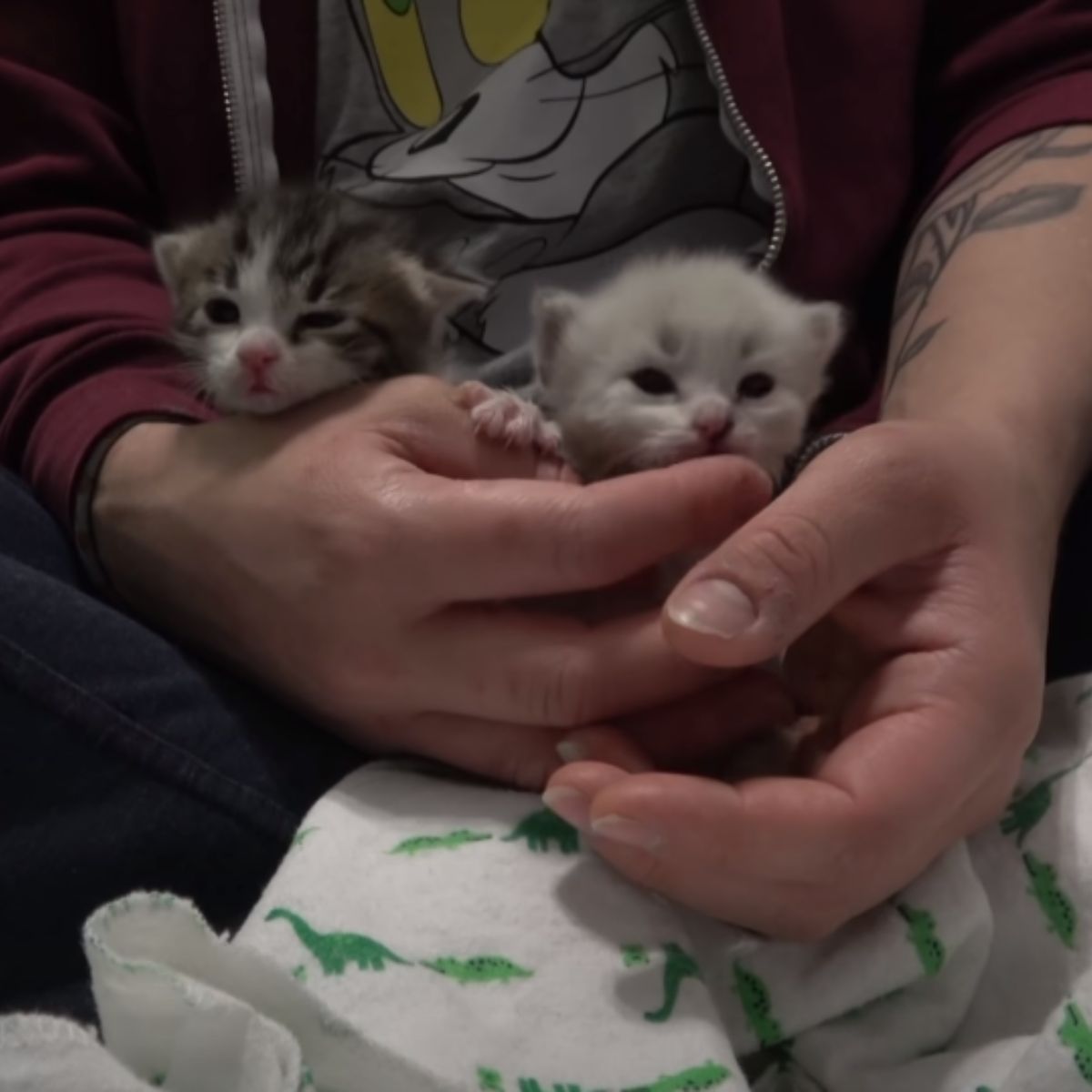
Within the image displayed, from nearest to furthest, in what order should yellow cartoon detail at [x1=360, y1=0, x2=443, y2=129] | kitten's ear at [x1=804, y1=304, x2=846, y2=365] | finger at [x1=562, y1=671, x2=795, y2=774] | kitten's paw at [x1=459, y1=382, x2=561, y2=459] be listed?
1. finger at [x1=562, y1=671, x2=795, y2=774]
2. kitten's paw at [x1=459, y1=382, x2=561, y2=459]
3. kitten's ear at [x1=804, y1=304, x2=846, y2=365]
4. yellow cartoon detail at [x1=360, y1=0, x2=443, y2=129]

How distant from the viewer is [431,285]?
1016 mm

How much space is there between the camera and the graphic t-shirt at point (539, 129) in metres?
1.04

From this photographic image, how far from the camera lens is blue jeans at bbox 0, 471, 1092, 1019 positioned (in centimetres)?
63

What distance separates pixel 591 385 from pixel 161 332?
358 mm

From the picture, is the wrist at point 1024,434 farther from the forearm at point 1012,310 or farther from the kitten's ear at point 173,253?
the kitten's ear at point 173,253

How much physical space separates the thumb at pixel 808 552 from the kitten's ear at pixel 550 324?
35 cm

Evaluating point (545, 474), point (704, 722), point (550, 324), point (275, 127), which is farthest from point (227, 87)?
point (704, 722)

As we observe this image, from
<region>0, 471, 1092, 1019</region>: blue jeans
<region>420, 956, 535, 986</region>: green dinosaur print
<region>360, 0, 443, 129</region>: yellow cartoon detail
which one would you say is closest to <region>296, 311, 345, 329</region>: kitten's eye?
<region>360, 0, 443, 129</region>: yellow cartoon detail

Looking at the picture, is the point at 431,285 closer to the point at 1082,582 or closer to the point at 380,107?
the point at 380,107

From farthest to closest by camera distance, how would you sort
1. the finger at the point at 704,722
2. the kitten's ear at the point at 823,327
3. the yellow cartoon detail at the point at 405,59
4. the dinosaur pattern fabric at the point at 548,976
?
the yellow cartoon detail at the point at 405,59 → the kitten's ear at the point at 823,327 → the finger at the point at 704,722 → the dinosaur pattern fabric at the point at 548,976

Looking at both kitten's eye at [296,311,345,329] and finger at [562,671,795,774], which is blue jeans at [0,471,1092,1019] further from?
kitten's eye at [296,311,345,329]

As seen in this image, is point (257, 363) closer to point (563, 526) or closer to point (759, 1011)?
point (563, 526)

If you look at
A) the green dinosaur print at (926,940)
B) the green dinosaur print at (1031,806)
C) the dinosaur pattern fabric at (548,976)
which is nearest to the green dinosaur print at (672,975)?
the dinosaur pattern fabric at (548,976)

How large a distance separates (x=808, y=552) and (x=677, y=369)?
1.12ft
